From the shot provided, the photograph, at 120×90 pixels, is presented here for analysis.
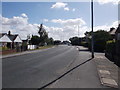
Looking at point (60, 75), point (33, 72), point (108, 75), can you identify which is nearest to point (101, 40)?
point (108, 75)

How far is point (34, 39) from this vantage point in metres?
71.3

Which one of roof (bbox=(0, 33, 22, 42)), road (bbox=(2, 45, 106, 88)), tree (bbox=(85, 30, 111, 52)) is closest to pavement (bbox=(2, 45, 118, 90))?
road (bbox=(2, 45, 106, 88))

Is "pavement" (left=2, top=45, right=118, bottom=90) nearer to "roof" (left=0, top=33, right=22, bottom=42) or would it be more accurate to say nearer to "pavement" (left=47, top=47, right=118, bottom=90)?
"pavement" (left=47, top=47, right=118, bottom=90)

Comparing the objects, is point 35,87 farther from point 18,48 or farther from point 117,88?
point 18,48

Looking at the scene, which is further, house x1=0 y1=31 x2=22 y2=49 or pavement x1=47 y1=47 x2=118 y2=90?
house x1=0 y1=31 x2=22 y2=49

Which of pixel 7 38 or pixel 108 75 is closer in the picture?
pixel 108 75

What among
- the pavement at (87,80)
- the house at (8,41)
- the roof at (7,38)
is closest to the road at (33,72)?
the pavement at (87,80)

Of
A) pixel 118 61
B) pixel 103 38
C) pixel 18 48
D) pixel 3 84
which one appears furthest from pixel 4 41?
pixel 3 84

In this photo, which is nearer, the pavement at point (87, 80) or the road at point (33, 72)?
the pavement at point (87, 80)

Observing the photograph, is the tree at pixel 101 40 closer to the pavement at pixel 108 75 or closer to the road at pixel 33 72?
the road at pixel 33 72

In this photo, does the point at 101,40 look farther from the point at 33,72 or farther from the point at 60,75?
the point at 60,75

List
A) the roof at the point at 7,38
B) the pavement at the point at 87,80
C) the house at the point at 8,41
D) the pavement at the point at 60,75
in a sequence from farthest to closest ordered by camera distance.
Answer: the roof at the point at 7,38 < the house at the point at 8,41 < the pavement at the point at 60,75 < the pavement at the point at 87,80

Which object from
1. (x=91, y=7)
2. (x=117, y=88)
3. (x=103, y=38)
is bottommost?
(x=117, y=88)

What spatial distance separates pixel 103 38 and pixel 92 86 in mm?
34281
